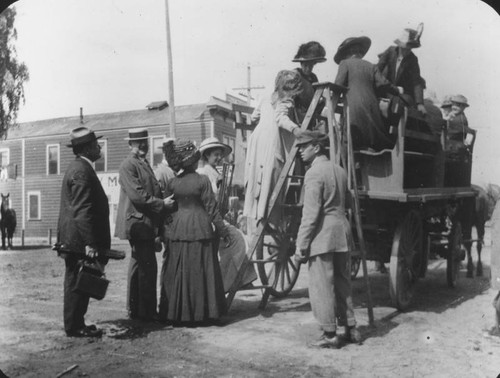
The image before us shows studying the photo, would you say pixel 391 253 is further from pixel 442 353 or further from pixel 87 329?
pixel 87 329

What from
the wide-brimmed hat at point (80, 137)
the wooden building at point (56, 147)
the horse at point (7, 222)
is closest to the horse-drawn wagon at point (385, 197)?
the wide-brimmed hat at point (80, 137)

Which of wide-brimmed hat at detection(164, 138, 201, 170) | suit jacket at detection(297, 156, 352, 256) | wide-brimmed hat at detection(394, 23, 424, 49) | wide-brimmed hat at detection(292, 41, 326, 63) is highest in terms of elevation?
wide-brimmed hat at detection(394, 23, 424, 49)

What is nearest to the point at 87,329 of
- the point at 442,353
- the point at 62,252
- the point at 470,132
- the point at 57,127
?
the point at 62,252

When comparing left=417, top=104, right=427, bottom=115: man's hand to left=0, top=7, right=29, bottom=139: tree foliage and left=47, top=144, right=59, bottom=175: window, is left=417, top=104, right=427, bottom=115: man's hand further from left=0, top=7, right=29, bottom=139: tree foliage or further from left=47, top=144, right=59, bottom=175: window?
left=47, top=144, right=59, bottom=175: window

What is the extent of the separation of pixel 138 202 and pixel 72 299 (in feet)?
3.84

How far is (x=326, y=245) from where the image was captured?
4.89 meters

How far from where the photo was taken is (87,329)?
5.20 meters

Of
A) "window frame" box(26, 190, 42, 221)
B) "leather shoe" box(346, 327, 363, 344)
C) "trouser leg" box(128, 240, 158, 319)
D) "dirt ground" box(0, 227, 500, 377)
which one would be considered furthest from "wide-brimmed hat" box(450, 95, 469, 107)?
"window frame" box(26, 190, 42, 221)

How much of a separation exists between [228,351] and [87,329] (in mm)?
1496

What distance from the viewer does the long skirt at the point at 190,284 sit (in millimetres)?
5543

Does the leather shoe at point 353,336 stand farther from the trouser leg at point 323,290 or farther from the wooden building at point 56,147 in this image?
the wooden building at point 56,147

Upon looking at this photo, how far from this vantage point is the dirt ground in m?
4.25

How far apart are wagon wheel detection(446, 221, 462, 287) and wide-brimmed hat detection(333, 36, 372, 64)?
11.5 ft

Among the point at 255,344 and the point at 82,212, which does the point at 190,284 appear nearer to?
the point at 255,344
